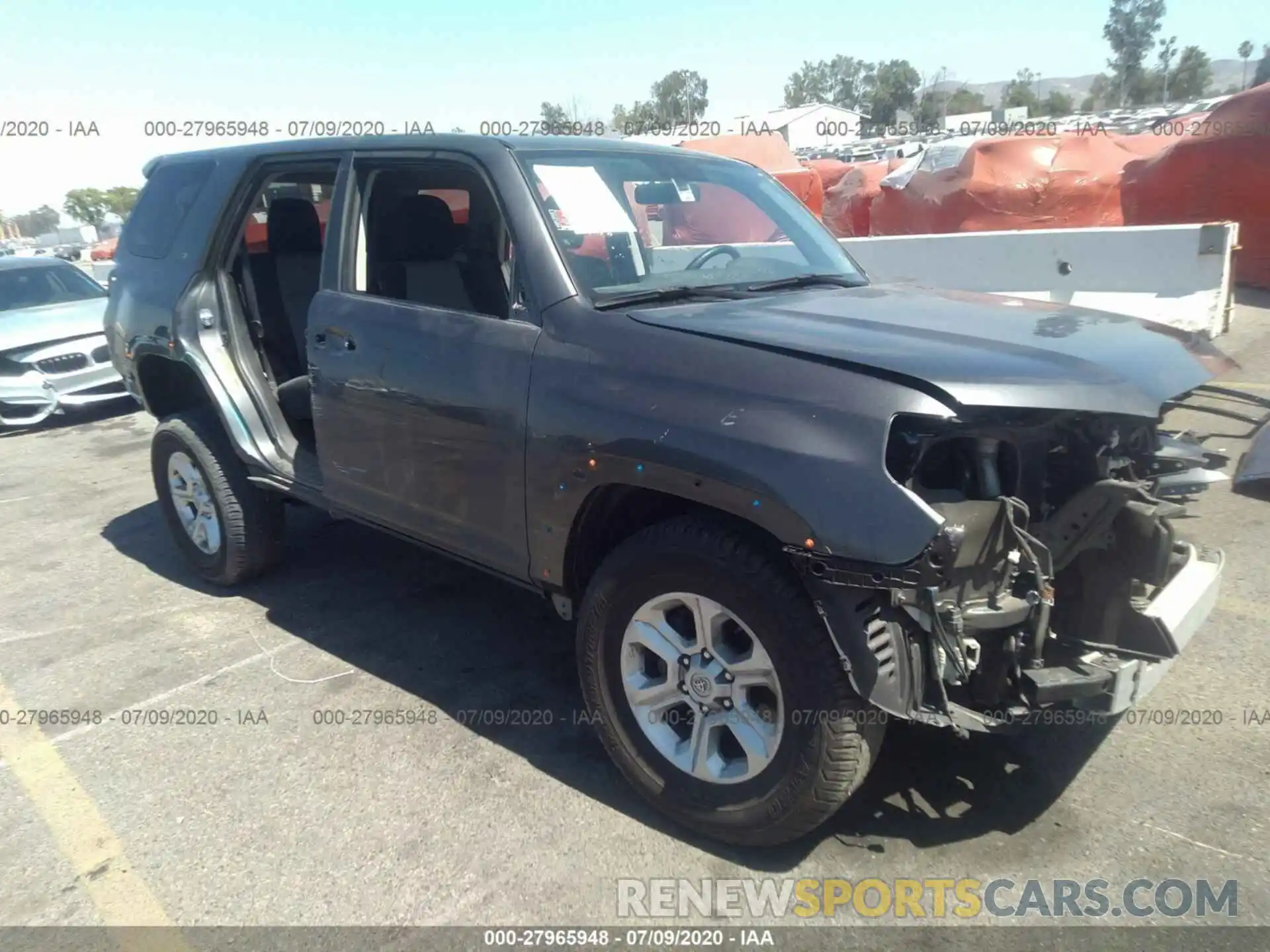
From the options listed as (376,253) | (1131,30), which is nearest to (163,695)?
(376,253)

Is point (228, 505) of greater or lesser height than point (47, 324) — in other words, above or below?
below

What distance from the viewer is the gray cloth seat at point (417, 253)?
379 centimetres

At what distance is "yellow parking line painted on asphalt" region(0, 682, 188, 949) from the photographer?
2.67 m

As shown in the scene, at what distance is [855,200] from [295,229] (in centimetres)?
1217

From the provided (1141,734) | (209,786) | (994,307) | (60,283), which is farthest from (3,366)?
(1141,734)

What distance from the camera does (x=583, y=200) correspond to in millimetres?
3398

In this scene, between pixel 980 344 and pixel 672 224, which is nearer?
pixel 980 344

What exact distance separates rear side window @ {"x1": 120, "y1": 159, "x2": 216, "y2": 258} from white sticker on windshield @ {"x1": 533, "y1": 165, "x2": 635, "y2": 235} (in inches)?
83.8

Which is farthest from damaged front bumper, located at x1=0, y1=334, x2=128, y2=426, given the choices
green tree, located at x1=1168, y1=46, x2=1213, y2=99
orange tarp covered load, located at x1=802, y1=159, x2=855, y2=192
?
green tree, located at x1=1168, y1=46, x2=1213, y2=99

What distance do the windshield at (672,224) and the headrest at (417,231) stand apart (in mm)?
690

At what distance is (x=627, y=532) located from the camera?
3152mm

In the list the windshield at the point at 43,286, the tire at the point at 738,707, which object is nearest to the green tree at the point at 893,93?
the windshield at the point at 43,286

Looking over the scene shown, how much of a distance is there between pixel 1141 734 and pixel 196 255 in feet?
14.4

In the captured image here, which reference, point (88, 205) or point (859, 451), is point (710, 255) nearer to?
point (859, 451)
